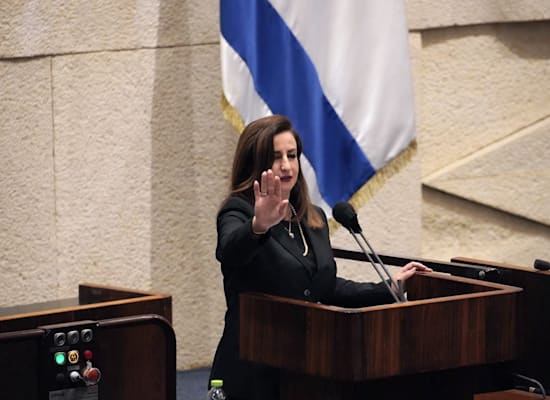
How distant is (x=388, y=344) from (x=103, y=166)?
2.71 meters

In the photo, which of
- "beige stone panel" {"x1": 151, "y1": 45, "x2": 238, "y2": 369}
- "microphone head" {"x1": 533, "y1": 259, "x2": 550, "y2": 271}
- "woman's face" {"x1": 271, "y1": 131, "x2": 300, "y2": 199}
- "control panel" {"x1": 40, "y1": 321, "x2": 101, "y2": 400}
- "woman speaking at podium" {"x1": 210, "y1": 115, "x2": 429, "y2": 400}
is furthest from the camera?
"beige stone panel" {"x1": 151, "y1": 45, "x2": 238, "y2": 369}

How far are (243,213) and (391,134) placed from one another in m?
2.29

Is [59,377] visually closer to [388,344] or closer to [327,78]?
[388,344]

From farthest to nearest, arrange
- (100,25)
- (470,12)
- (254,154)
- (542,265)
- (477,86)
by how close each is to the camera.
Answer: (477,86) → (470,12) → (100,25) → (542,265) → (254,154)

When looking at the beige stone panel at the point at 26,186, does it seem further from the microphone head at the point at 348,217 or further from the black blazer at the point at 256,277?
the microphone head at the point at 348,217

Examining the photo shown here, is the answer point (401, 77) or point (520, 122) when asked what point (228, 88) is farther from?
point (520, 122)

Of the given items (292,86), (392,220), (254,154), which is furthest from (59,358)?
(392,220)

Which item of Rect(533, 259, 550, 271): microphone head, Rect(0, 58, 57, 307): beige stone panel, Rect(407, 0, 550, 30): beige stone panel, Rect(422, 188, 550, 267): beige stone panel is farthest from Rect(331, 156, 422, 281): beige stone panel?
Rect(533, 259, 550, 271): microphone head

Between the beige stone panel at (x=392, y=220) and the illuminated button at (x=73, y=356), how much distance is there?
292 cm

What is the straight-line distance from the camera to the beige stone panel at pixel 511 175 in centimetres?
698

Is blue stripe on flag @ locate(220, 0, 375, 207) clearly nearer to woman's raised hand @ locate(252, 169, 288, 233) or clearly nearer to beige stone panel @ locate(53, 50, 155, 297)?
beige stone panel @ locate(53, 50, 155, 297)

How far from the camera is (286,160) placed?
13.4ft

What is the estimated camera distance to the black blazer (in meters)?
3.95

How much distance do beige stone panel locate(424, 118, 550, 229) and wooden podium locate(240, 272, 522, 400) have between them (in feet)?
9.84
